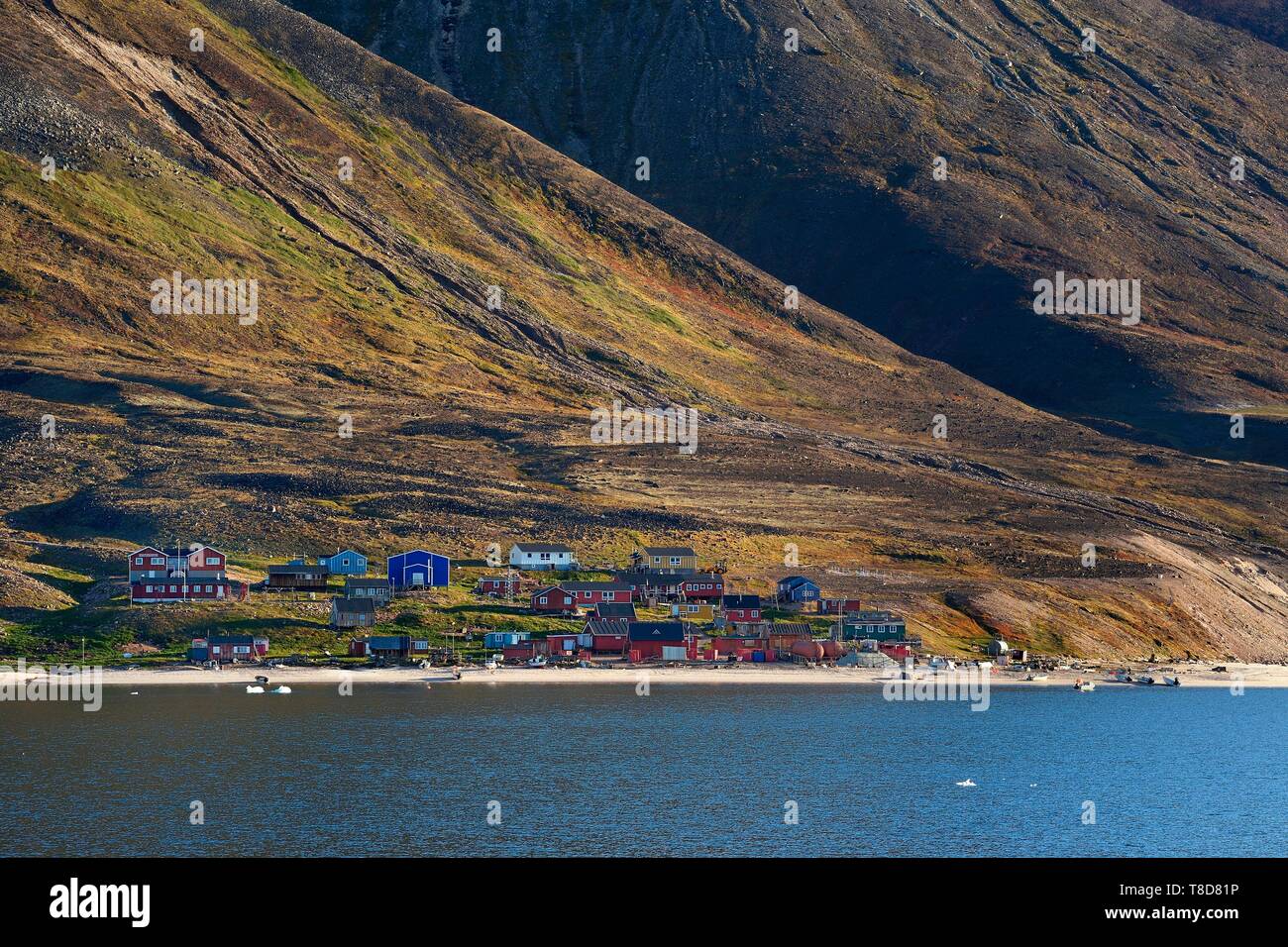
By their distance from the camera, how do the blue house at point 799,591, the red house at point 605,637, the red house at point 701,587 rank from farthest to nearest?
the blue house at point 799,591 → the red house at point 701,587 → the red house at point 605,637

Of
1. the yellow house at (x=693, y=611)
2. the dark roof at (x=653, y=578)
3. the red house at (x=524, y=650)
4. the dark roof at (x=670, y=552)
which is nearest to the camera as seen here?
the red house at (x=524, y=650)

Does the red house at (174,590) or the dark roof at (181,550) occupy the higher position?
the dark roof at (181,550)

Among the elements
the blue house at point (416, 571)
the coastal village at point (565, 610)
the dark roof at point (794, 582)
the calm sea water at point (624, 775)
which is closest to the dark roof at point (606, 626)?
the coastal village at point (565, 610)

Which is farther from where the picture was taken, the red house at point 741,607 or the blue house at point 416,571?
the red house at point 741,607

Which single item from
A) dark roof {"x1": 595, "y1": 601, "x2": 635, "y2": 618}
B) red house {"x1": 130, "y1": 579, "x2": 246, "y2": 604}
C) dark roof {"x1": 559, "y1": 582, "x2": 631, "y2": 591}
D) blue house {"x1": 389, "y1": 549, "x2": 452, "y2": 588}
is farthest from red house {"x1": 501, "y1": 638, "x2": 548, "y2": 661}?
red house {"x1": 130, "y1": 579, "x2": 246, "y2": 604}

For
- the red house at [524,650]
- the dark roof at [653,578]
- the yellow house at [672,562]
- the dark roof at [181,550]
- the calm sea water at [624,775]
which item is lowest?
the calm sea water at [624,775]

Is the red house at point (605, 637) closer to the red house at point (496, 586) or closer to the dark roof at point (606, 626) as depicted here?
the dark roof at point (606, 626)

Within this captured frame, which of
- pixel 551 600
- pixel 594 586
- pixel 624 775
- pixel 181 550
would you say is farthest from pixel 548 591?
pixel 624 775
